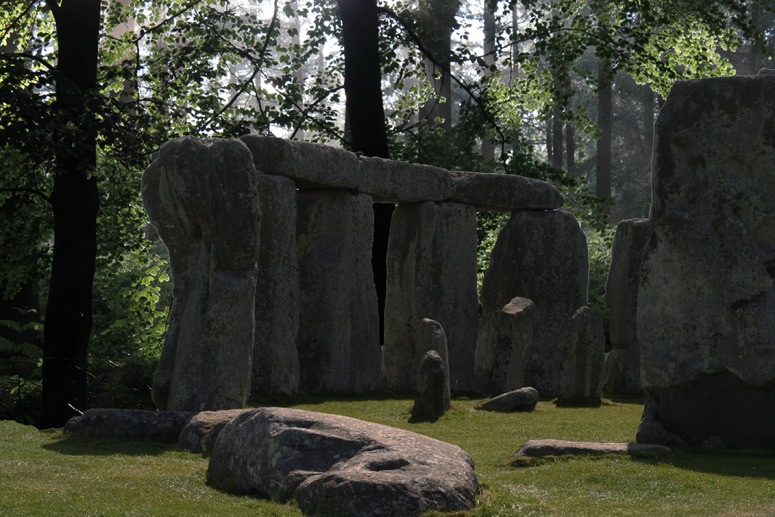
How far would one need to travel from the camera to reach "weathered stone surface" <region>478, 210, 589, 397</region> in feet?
69.5

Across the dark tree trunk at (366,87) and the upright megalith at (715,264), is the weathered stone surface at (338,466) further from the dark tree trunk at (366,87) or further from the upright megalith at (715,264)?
the dark tree trunk at (366,87)

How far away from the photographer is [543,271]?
21.3 meters

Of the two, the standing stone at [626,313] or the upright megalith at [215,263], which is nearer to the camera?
the upright megalith at [215,263]

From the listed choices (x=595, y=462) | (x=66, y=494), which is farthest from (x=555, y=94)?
(x=66, y=494)

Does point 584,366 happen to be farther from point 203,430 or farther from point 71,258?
point 203,430

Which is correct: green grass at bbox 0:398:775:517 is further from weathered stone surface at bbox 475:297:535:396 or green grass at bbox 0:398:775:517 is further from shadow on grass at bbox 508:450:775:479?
weathered stone surface at bbox 475:297:535:396

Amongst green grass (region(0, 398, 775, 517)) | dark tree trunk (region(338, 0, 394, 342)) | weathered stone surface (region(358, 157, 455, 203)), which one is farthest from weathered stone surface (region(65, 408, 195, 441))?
dark tree trunk (region(338, 0, 394, 342))

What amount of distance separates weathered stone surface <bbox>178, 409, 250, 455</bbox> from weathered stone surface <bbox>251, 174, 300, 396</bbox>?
4.66 meters

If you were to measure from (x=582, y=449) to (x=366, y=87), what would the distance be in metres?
13.0

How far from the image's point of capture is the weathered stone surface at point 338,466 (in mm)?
7664

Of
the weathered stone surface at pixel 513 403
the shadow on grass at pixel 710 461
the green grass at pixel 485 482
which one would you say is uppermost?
the weathered stone surface at pixel 513 403

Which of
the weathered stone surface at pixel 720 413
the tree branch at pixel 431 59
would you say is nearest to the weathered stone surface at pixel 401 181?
the tree branch at pixel 431 59

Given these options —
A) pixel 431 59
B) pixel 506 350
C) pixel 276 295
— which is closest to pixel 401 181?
pixel 506 350

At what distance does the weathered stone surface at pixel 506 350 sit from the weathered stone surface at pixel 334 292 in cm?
163
